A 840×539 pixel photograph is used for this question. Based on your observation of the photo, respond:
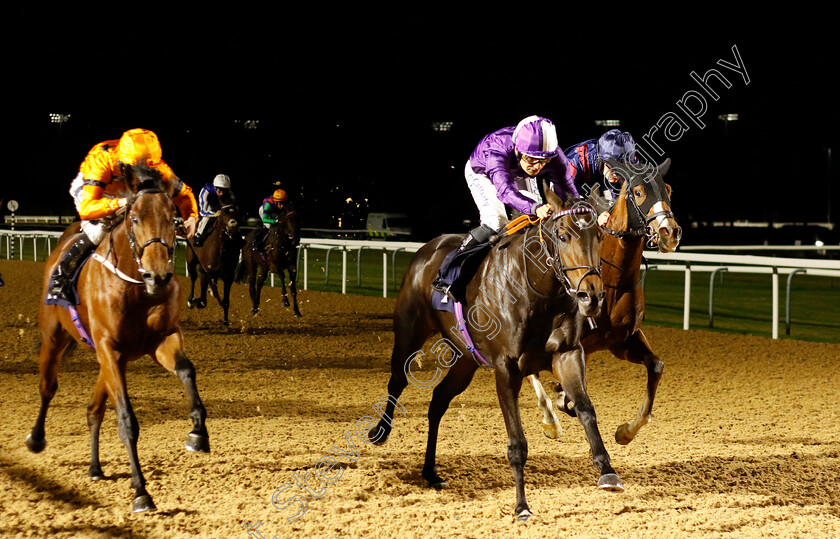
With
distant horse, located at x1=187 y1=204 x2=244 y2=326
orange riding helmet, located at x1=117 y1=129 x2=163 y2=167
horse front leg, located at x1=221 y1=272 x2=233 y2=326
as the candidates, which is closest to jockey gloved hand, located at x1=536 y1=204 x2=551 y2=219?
orange riding helmet, located at x1=117 y1=129 x2=163 y2=167

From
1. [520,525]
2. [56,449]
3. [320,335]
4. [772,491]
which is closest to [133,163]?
[56,449]

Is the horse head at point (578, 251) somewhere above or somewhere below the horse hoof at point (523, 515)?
above

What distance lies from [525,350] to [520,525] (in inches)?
30.3

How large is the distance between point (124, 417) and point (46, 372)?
1283 mm

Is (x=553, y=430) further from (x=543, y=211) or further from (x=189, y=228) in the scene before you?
(x=189, y=228)

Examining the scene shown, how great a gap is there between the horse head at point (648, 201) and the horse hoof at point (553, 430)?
1242 mm

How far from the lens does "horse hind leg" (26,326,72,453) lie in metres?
4.80

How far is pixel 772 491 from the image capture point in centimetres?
419

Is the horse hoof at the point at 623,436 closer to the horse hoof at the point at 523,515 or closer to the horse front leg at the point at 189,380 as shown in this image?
the horse hoof at the point at 523,515

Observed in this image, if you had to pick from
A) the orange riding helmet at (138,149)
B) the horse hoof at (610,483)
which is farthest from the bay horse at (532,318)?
the orange riding helmet at (138,149)

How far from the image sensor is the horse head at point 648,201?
15.5 feet

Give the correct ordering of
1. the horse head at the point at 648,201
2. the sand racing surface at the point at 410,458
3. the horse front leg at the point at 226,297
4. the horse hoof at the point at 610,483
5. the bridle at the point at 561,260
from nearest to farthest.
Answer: the horse hoof at the point at 610,483 < the bridle at the point at 561,260 < the sand racing surface at the point at 410,458 < the horse head at the point at 648,201 < the horse front leg at the point at 226,297

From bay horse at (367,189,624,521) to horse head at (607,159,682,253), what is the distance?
37.4 inches

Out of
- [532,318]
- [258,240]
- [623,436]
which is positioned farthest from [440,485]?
[258,240]
